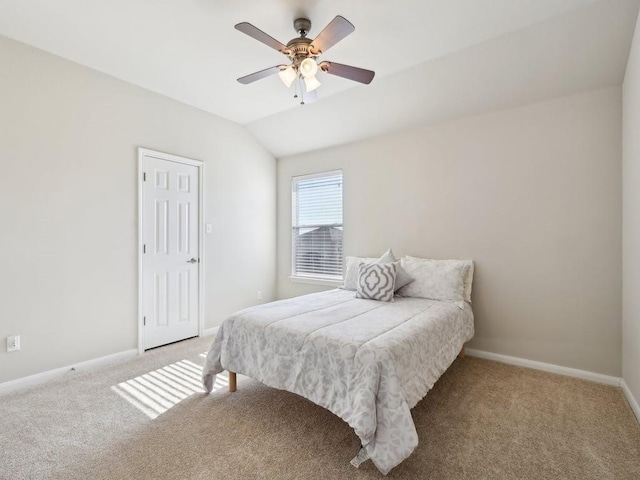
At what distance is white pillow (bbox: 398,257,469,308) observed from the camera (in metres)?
3.03

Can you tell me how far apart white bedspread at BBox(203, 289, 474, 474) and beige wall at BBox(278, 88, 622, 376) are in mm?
703

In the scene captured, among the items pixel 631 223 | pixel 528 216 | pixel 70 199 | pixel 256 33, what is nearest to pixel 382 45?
pixel 256 33

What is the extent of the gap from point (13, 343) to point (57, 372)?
42 centimetres

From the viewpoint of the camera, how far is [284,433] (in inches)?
77.9

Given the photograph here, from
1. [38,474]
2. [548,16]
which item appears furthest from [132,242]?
[548,16]

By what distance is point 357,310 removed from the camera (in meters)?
2.61

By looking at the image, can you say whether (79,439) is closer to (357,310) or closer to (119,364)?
(119,364)

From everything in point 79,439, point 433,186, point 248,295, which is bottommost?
point 79,439

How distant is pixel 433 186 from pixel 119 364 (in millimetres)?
3592

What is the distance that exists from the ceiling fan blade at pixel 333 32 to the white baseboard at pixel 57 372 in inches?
128

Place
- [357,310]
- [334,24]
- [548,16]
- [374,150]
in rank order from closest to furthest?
1. [334,24]
2. [548,16]
3. [357,310]
4. [374,150]

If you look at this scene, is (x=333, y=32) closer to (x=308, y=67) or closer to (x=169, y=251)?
(x=308, y=67)

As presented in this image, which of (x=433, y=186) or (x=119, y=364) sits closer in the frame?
(x=119, y=364)

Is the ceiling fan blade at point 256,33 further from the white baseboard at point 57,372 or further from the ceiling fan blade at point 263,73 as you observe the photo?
the white baseboard at point 57,372
